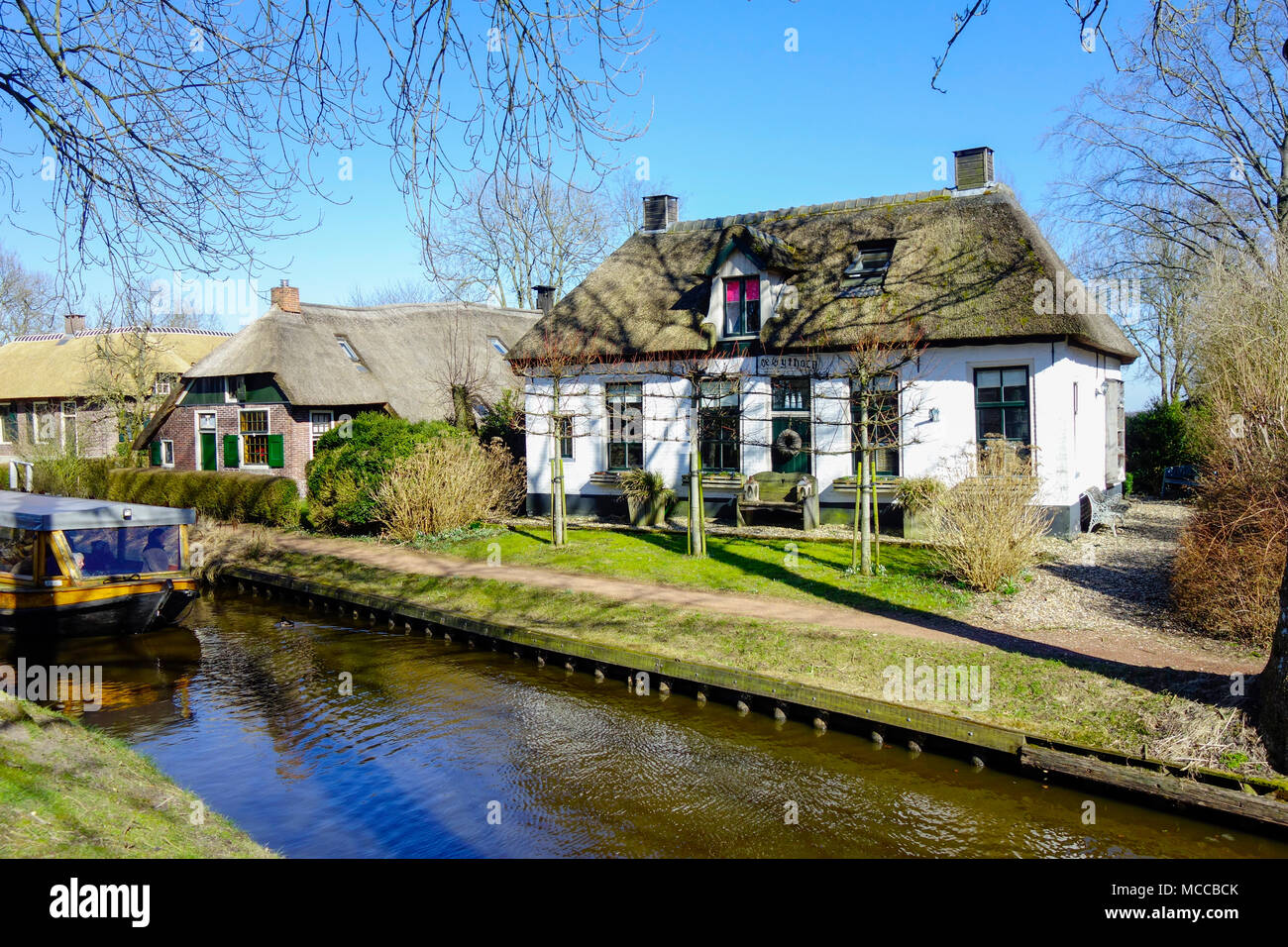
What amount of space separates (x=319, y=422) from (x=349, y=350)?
3682 mm

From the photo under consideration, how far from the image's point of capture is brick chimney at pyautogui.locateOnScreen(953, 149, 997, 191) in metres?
21.5

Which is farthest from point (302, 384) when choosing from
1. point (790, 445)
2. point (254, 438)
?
point (790, 445)

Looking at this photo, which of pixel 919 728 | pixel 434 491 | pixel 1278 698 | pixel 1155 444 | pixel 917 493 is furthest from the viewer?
pixel 1155 444

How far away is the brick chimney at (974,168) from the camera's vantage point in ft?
70.5

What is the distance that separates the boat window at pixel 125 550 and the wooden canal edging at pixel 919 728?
191 inches

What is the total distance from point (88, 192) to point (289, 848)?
5907 mm

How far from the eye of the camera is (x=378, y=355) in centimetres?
3325

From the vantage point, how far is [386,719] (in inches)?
462

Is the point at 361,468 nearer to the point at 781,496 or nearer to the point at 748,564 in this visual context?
the point at 781,496

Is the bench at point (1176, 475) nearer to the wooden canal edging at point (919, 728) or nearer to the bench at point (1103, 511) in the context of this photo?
the bench at point (1103, 511)

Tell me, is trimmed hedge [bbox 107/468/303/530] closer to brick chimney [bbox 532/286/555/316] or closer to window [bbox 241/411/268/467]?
window [bbox 241/411/268/467]

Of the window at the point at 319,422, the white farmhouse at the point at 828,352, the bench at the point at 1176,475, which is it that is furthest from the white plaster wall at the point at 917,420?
the window at the point at 319,422

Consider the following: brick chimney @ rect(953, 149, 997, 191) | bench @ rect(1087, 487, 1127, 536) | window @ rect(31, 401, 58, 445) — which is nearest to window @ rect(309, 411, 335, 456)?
window @ rect(31, 401, 58, 445)

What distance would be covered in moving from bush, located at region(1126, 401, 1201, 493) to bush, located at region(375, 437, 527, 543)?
21.4m
